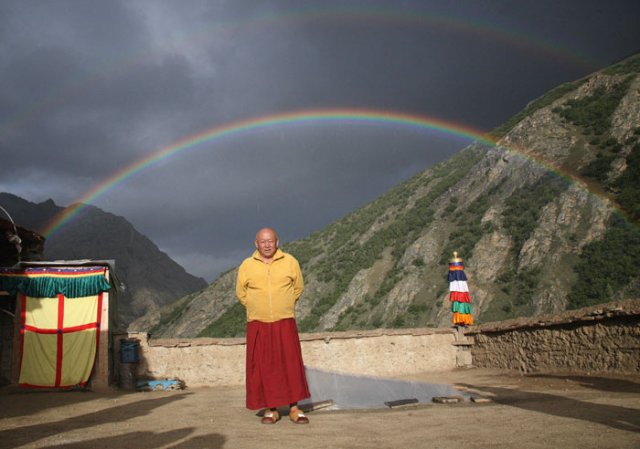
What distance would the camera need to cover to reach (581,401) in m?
5.38

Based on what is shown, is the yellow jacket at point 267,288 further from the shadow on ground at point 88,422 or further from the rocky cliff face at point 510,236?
the rocky cliff face at point 510,236

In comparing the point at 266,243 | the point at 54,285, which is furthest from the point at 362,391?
the point at 54,285

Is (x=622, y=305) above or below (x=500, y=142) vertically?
below

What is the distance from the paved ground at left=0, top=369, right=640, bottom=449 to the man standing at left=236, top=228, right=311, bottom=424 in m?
0.32

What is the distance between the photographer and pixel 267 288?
550 cm

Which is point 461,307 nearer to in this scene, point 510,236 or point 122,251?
point 510,236

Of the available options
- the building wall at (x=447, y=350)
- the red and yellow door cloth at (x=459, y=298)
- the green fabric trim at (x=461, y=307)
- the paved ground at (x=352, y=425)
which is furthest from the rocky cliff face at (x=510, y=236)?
the paved ground at (x=352, y=425)

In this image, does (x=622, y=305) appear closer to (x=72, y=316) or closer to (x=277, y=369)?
(x=277, y=369)

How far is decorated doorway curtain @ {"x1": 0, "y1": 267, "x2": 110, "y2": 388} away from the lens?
9.45 m

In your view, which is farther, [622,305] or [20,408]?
[622,305]

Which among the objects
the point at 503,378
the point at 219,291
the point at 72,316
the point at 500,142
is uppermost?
the point at 500,142

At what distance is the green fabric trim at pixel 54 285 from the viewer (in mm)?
9531

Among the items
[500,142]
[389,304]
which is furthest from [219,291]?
[500,142]

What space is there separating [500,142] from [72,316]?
148 ft
